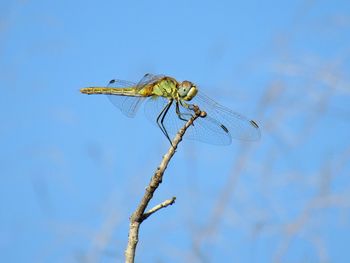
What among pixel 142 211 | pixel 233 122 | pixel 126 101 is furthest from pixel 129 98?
pixel 142 211

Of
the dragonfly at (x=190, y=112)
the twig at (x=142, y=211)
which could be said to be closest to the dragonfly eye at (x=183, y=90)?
the dragonfly at (x=190, y=112)

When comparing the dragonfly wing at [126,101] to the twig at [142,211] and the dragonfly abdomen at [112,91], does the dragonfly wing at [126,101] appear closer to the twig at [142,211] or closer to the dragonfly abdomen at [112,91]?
the dragonfly abdomen at [112,91]

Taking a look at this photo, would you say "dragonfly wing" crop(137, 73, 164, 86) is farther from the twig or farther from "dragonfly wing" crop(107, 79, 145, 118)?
the twig

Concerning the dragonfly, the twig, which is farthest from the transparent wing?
the twig

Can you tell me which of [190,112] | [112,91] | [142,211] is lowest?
[142,211]

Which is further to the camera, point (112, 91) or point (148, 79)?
point (112, 91)

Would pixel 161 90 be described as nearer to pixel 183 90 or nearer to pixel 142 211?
pixel 183 90

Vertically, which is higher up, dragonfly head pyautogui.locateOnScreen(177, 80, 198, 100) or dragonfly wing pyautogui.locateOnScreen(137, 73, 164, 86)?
dragonfly wing pyautogui.locateOnScreen(137, 73, 164, 86)

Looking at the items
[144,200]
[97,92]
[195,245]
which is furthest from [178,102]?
[195,245]
